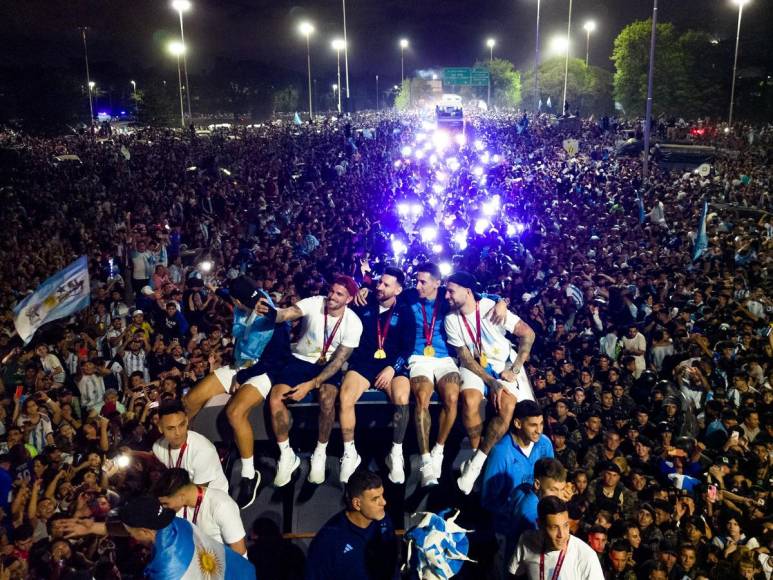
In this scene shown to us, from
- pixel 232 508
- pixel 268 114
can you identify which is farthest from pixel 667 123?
pixel 268 114

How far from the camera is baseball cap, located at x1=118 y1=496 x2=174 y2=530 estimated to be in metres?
3.08

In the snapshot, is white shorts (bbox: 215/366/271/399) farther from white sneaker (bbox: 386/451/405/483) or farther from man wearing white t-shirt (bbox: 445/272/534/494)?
man wearing white t-shirt (bbox: 445/272/534/494)

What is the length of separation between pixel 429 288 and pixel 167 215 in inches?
505

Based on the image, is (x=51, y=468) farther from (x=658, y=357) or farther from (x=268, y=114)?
(x=268, y=114)

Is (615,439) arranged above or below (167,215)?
below

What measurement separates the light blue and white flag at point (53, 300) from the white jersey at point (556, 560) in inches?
245

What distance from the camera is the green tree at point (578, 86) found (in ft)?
254

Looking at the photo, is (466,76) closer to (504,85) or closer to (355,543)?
(504,85)

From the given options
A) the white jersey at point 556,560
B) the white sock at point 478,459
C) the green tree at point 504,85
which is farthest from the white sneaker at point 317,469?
the green tree at point 504,85

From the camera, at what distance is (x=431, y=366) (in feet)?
17.1

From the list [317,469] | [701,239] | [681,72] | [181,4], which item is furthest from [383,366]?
[681,72]

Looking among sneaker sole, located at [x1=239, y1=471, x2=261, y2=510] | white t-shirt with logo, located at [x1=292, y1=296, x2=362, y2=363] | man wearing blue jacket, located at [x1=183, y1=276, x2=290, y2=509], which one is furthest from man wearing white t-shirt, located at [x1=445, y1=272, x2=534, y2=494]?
sneaker sole, located at [x1=239, y1=471, x2=261, y2=510]

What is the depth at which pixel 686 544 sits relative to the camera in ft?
16.5

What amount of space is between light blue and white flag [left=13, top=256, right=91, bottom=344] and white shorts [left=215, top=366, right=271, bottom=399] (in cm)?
372
